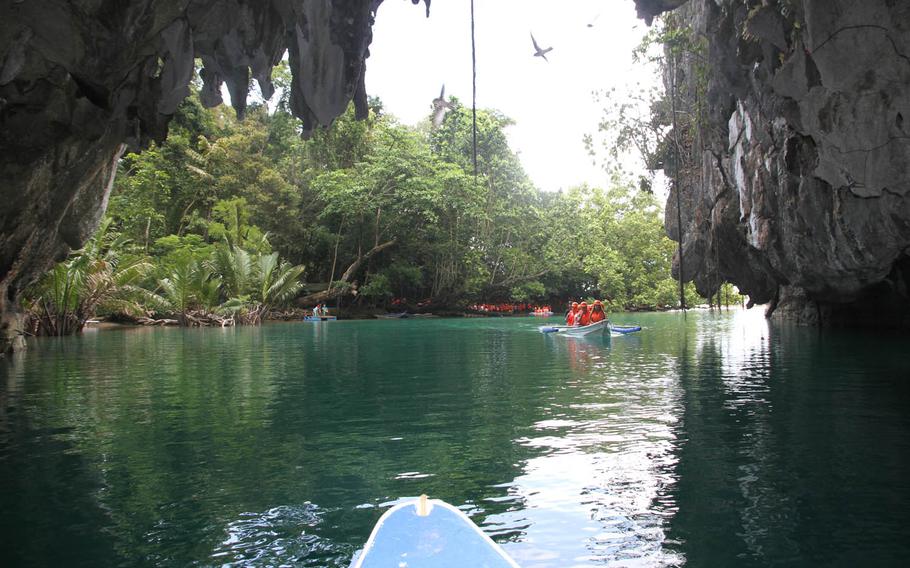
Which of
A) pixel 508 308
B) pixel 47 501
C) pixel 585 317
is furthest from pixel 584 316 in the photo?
pixel 508 308

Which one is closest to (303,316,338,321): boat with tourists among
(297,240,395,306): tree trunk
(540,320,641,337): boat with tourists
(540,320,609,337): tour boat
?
(297,240,395,306): tree trunk

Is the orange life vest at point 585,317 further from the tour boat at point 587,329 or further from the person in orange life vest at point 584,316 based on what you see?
the tour boat at point 587,329

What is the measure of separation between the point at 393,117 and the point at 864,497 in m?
41.7

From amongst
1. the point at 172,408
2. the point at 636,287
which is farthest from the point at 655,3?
the point at 636,287

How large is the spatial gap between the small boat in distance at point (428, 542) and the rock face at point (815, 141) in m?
9.60

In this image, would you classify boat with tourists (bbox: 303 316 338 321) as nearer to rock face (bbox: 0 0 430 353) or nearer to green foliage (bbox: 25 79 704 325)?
green foliage (bbox: 25 79 704 325)

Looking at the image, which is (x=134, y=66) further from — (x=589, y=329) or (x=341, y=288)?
(x=341, y=288)

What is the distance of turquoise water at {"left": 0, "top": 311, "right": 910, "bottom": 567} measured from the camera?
13.5 ft

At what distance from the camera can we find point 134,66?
8.38 metres

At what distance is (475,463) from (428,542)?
2.96 m

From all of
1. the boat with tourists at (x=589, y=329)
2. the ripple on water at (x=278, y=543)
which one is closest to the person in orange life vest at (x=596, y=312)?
the boat with tourists at (x=589, y=329)

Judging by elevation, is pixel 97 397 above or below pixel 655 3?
below

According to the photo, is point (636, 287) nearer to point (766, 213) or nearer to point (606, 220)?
point (606, 220)

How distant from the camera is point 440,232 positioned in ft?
139
